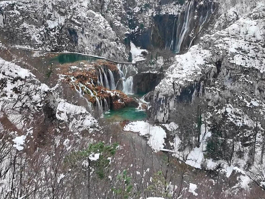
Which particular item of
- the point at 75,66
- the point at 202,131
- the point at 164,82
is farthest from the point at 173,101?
the point at 75,66

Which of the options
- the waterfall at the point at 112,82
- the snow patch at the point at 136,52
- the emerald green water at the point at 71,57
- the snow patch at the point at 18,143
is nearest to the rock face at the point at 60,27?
the emerald green water at the point at 71,57

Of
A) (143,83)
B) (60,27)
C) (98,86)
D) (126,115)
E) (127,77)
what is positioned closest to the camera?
(126,115)

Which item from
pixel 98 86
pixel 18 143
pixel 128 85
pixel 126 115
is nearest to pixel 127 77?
pixel 128 85

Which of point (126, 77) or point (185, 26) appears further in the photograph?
point (185, 26)

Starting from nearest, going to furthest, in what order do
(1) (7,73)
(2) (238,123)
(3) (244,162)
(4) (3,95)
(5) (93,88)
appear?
(4) (3,95), (1) (7,73), (3) (244,162), (2) (238,123), (5) (93,88)

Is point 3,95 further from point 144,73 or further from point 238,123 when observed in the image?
point 144,73

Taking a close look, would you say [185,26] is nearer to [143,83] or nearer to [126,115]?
[143,83]

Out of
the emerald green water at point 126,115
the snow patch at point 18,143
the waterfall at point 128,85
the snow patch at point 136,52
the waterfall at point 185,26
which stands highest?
the waterfall at point 185,26

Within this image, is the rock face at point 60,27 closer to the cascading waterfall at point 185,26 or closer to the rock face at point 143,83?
the rock face at point 143,83

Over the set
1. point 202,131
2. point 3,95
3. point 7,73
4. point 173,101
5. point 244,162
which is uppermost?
point 7,73
